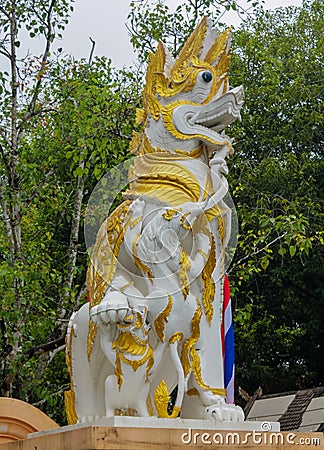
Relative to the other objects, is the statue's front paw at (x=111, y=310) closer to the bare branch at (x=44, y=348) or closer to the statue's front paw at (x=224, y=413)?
the statue's front paw at (x=224, y=413)

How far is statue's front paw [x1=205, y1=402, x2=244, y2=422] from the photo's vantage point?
4.65m

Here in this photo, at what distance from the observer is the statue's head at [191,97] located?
5242 millimetres

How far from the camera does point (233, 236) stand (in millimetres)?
5367

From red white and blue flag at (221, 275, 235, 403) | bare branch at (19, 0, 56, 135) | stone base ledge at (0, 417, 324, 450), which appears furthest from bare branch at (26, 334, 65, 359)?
stone base ledge at (0, 417, 324, 450)

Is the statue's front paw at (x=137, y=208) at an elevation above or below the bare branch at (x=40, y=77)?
below

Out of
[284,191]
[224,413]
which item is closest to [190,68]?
[224,413]

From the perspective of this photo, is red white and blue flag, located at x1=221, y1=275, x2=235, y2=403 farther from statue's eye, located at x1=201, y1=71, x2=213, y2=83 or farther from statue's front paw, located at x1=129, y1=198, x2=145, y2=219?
statue's eye, located at x1=201, y1=71, x2=213, y2=83

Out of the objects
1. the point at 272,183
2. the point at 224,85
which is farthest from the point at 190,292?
the point at 272,183

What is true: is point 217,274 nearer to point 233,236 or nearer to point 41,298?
point 233,236

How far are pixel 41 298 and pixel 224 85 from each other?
3.67m

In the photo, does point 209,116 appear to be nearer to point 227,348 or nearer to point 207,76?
point 207,76

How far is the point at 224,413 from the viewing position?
15.3 ft

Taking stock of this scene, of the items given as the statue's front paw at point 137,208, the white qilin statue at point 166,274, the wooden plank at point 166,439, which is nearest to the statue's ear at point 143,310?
the white qilin statue at point 166,274

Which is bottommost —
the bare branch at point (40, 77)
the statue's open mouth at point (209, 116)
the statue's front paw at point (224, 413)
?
the statue's front paw at point (224, 413)
